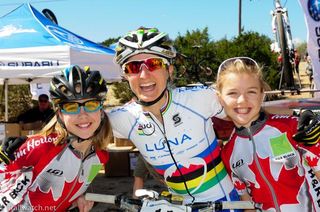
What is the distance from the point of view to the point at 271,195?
2.52 m

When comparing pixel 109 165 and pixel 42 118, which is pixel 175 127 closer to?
pixel 109 165

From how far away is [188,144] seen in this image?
2766mm

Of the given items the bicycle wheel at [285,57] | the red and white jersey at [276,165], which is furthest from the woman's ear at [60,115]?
the bicycle wheel at [285,57]

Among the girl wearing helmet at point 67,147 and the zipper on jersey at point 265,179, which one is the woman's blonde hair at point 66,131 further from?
the zipper on jersey at point 265,179

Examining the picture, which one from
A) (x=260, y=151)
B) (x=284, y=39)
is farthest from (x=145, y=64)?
(x=284, y=39)

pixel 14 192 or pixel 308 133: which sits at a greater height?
pixel 308 133

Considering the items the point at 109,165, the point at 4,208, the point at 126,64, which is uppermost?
the point at 126,64

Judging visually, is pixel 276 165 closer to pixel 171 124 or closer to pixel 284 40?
pixel 171 124

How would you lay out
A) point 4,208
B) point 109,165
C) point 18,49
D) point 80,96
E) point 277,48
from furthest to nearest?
point 277,48 → point 109,165 → point 18,49 → point 80,96 → point 4,208

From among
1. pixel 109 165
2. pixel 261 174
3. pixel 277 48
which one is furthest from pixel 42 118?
pixel 261 174

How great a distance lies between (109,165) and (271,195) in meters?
6.46

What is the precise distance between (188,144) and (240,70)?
626 mm

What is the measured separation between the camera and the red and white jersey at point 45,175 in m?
2.50

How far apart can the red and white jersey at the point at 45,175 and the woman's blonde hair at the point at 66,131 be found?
42 mm
